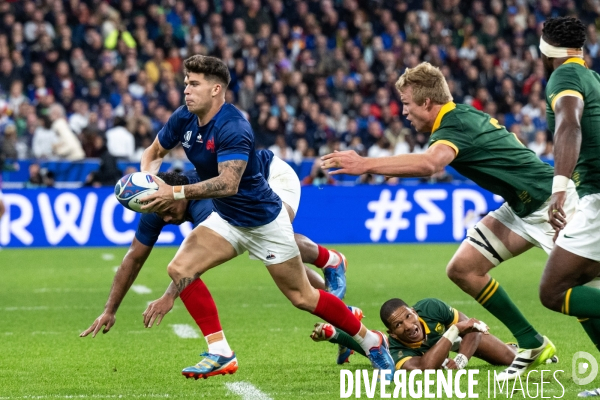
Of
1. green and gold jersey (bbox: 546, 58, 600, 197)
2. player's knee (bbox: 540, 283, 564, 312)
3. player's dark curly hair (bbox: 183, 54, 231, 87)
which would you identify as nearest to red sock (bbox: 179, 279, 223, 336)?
player's dark curly hair (bbox: 183, 54, 231, 87)

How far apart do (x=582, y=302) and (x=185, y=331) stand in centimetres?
435

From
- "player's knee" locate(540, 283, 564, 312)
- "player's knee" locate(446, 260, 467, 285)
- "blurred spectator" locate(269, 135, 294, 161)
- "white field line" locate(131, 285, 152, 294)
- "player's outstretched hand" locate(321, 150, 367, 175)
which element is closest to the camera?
"player's outstretched hand" locate(321, 150, 367, 175)

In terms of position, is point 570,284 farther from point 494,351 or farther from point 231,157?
point 231,157

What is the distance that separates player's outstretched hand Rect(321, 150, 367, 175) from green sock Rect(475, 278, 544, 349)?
5.25ft

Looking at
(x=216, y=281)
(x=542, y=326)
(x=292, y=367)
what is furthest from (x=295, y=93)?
(x=292, y=367)

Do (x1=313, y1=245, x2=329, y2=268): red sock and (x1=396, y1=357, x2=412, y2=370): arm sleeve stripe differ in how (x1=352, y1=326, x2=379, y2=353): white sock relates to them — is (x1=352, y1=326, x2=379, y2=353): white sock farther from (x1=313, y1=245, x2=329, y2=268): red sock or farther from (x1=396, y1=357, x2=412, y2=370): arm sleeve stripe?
(x1=313, y1=245, x2=329, y2=268): red sock

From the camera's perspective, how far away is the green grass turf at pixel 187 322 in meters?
6.47

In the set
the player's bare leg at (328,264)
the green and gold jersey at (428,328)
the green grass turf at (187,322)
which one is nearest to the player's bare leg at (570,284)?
the green grass turf at (187,322)

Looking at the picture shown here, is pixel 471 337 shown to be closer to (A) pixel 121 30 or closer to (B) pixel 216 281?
(B) pixel 216 281

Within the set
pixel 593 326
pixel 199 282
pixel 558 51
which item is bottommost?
pixel 593 326

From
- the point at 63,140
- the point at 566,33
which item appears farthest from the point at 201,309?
the point at 63,140

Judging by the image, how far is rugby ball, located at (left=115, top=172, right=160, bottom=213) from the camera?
6.07 metres

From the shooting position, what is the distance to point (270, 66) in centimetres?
2147

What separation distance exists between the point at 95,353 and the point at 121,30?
13.9 metres
